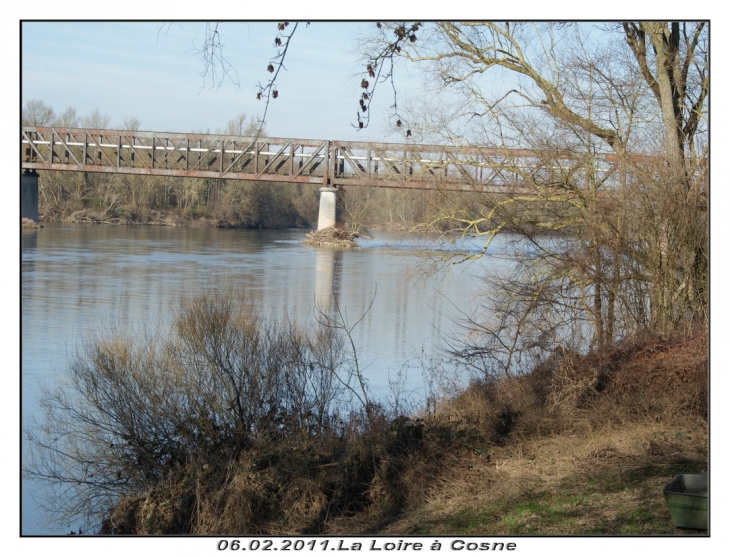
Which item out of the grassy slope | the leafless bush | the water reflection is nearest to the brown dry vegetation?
the grassy slope

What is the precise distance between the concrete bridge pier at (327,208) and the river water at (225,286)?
5087 millimetres

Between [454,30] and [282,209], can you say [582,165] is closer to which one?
[454,30]

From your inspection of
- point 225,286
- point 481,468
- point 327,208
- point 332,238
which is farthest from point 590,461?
point 327,208

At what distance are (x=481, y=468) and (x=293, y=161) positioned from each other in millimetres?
41671

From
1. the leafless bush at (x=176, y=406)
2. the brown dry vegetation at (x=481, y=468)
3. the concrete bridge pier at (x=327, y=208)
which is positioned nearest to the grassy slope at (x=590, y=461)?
the brown dry vegetation at (x=481, y=468)

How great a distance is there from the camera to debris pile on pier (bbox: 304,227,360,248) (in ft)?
149

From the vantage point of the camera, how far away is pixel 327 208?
157 feet

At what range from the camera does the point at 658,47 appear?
1426cm

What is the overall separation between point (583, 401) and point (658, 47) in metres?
6.81

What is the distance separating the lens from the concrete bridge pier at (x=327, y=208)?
4725 centimetres

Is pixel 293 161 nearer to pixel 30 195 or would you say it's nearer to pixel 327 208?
pixel 327 208

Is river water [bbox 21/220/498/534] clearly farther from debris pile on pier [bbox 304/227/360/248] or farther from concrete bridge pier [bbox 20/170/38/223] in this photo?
concrete bridge pier [bbox 20/170/38/223]

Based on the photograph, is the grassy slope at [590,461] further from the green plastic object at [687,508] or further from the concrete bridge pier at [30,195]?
the concrete bridge pier at [30,195]

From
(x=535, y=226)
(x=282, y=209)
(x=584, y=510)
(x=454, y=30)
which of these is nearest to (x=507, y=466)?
(x=584, y=510)
